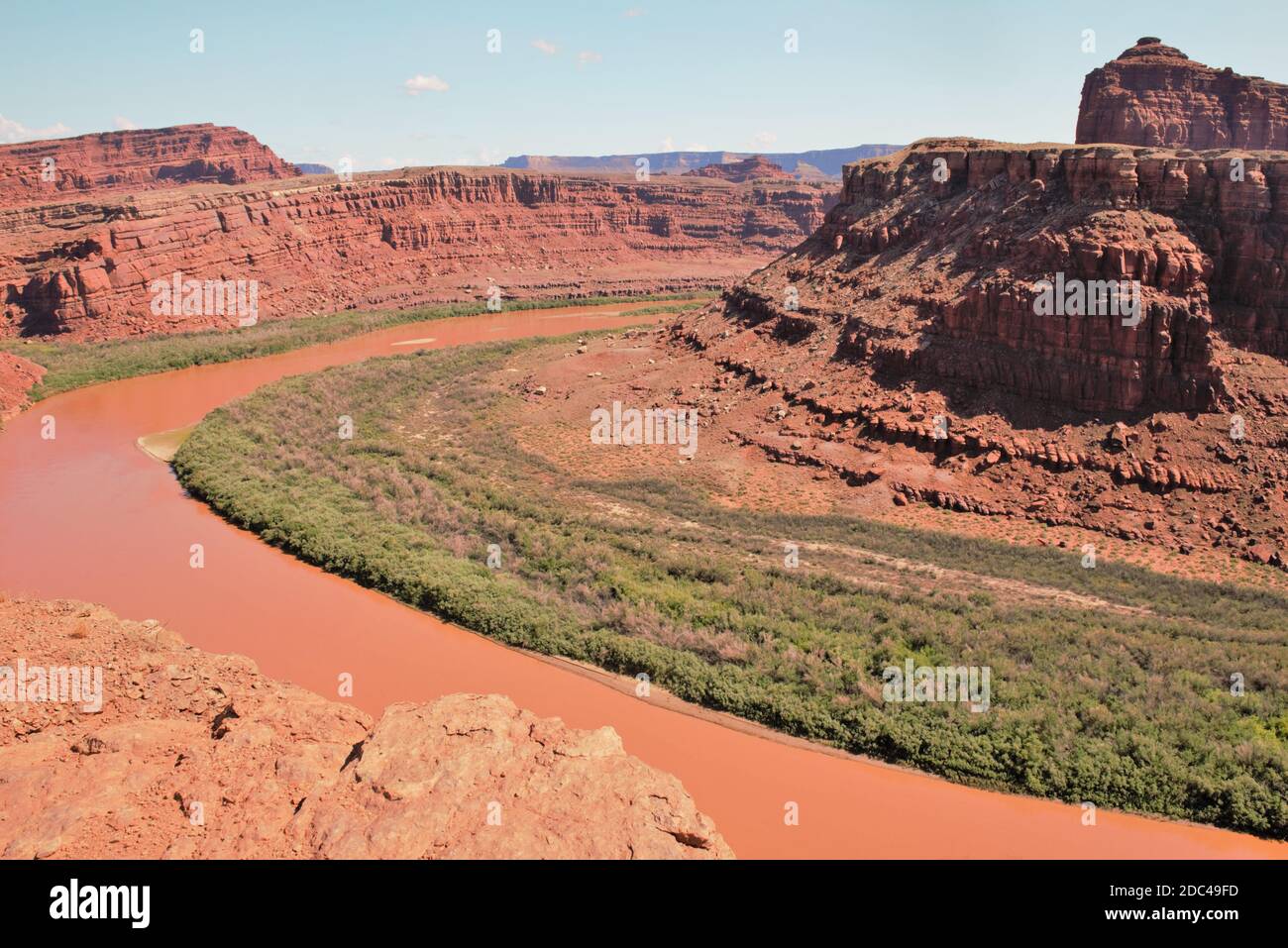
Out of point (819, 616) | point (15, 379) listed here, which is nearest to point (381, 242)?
point (15, 379)

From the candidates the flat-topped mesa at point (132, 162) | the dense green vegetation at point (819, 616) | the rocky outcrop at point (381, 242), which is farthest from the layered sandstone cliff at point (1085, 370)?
the flat-topped mesa at point (132, 162)

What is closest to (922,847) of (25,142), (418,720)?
(418,720)

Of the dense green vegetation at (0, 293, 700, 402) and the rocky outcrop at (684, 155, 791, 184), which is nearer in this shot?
the dense green vegetation at (0, 293, 700, 402)

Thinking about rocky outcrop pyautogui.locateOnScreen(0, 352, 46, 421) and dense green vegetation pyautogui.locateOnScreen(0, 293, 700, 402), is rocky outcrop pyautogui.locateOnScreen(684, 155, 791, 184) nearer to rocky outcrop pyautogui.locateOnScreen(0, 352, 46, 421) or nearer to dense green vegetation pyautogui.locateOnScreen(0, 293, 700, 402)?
dense green vegetation pyautogui.locateOnScreen(0, 293, 700, 402)

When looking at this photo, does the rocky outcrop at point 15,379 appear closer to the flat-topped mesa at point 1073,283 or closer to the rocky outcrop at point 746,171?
the flat-topped mesa at point 1073,283

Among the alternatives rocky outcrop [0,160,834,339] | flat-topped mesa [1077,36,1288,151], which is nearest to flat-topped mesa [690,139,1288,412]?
flat-topped mesa [1077,36,1288,151]

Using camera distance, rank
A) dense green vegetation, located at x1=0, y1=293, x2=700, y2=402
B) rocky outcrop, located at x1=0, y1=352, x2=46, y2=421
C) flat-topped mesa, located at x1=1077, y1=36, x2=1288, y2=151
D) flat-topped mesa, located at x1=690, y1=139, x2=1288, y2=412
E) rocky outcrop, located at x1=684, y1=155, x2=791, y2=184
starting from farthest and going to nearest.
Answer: rocky outcrop, located at x1=684, y1=155, x2=791, y2=184 → flat-topped mesa, located at x1=1077, y1=36, x2=1288, y2=151 → dense green vegetation, located at x1=0, y1=293, x2=700, y2=402 → rocky outcrop, located at x1=0, y1=352, x2=46, y2=421 → flat-topped mesa, located at x1=690, y1=139, x2=1288, y2=412

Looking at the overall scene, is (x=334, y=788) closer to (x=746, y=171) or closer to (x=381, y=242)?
(x=381, y=242)
